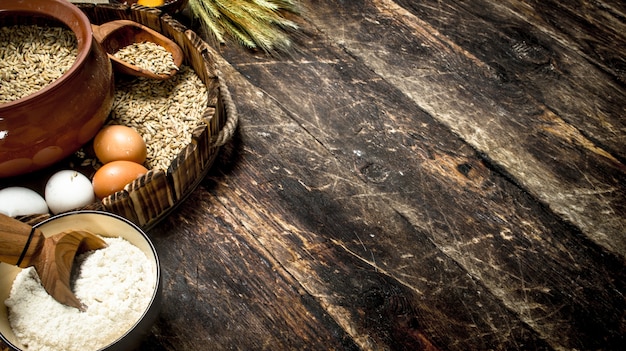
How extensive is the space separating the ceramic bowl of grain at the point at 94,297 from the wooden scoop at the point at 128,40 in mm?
434

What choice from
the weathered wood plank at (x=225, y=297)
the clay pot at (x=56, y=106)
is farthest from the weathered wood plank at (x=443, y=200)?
the clay pot at (x=56, y=106)

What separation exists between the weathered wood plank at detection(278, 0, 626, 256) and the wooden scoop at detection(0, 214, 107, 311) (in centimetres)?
98

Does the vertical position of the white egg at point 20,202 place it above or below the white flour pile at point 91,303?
above

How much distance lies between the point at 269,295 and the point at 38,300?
438 mm

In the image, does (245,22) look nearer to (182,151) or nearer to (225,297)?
(182,151)

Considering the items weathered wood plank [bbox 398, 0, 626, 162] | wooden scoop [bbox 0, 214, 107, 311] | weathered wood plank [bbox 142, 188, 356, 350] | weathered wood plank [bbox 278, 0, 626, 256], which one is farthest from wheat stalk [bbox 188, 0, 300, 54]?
wooden scoop [bbox 0, 214, 107, 311]

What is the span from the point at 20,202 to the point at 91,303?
0.27m

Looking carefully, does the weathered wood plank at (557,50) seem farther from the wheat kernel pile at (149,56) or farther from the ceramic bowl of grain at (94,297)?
the ceramic bowl of grain at (94,297)

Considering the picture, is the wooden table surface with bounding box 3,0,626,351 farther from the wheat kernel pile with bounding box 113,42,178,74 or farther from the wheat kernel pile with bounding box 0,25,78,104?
the wheat kernel pile with bounding box 0,25,78,104

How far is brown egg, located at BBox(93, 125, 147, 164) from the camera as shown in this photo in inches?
46.8

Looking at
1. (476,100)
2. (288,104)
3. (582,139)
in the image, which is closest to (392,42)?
(476,100)

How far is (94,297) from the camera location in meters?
0.98

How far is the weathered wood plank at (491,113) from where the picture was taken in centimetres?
140

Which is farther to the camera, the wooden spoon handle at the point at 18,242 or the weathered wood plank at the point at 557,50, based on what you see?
the weathered wood plank at the point at 557,50
